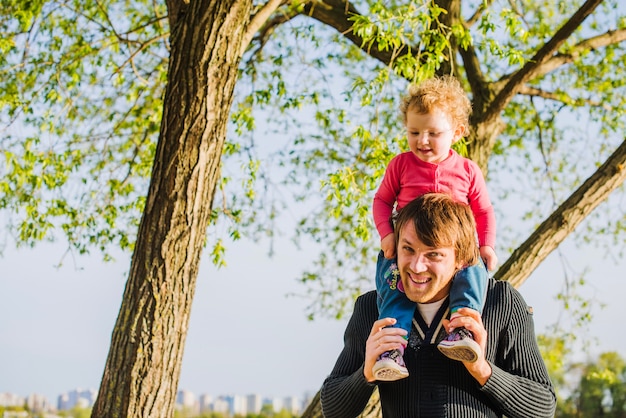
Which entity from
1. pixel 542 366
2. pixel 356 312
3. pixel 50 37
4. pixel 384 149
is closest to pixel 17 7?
pixel 50 37

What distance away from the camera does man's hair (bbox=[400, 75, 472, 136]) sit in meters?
3.41

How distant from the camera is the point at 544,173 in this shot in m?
12.0

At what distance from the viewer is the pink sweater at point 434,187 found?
3.45m

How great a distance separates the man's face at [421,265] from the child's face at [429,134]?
0.68 meters

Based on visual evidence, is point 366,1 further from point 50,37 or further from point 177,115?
point 177,115

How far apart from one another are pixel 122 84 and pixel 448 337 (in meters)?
8.11

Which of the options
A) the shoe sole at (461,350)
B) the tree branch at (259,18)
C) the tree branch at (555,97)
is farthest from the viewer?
the tree branch at (555,97)

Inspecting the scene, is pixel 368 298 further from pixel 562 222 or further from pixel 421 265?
pixel 562 222

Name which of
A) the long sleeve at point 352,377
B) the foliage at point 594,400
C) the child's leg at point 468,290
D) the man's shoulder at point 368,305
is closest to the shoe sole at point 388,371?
the long sleeve at point 352,377

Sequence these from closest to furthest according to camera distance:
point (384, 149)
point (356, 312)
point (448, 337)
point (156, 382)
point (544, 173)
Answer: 1. point (448, 337)
2. point (356, 312)
3. point (156, 382)
4. point (384, 149)
5. point (544, 173)

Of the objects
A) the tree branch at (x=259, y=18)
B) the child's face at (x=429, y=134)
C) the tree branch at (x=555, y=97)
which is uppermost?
the tree branch at (x=555, y=97)

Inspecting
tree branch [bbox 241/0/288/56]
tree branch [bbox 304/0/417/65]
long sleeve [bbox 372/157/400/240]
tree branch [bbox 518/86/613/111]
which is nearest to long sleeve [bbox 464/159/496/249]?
long sleeve [bbox 372/157/400/240]

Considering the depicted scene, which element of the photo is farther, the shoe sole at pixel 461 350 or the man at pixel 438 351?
the man at pixel 438 351

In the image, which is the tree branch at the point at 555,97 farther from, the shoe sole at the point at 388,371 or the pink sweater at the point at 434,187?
the shoe sole at the point at 388,371
